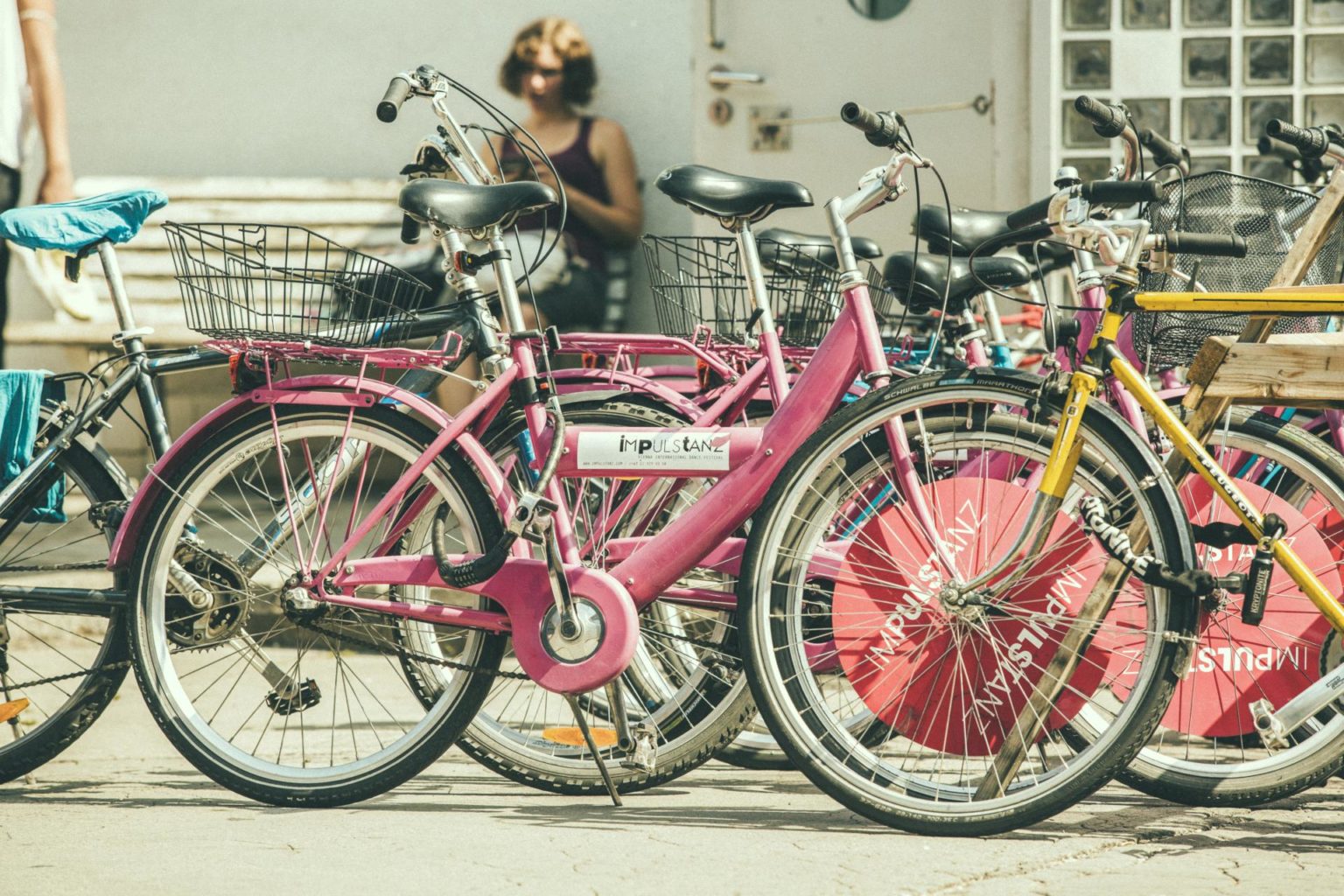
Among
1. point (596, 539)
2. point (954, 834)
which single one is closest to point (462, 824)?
point (596, 539)

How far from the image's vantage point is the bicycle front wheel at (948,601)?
319 cm

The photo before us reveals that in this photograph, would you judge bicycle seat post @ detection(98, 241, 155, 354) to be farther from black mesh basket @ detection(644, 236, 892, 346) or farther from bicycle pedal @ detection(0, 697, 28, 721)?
black mesh basket @ detection(644, 236, 892, 346)

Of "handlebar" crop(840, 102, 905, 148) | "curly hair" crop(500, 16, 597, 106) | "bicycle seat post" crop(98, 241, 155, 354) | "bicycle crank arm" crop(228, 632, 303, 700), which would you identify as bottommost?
"bicycle crank arm" crop(228, 632, 303, 700)

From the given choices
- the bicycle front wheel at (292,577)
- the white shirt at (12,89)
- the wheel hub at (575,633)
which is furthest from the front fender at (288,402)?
the white shirt at (12,89)

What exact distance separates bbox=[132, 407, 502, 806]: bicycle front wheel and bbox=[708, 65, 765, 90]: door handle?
331 centimetres

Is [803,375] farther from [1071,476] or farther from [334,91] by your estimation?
[334,91]

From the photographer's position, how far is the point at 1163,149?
4.12 metres

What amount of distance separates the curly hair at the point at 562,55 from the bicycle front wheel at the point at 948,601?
4.00 m

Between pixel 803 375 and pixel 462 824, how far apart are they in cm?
119

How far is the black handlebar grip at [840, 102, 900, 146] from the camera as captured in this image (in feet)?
10.6

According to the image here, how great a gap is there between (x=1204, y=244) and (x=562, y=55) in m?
4.27

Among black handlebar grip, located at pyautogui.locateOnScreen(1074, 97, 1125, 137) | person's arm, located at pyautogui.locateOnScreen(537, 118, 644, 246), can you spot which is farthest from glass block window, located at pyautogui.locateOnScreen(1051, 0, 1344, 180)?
black handlebar grip, located at pyautogui.locateOnScreen(1074, 97, 1125, 137)

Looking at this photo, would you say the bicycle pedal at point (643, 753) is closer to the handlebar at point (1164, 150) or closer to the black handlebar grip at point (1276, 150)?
the handlebar at point (1164, 150)

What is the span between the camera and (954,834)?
3.18 metres
